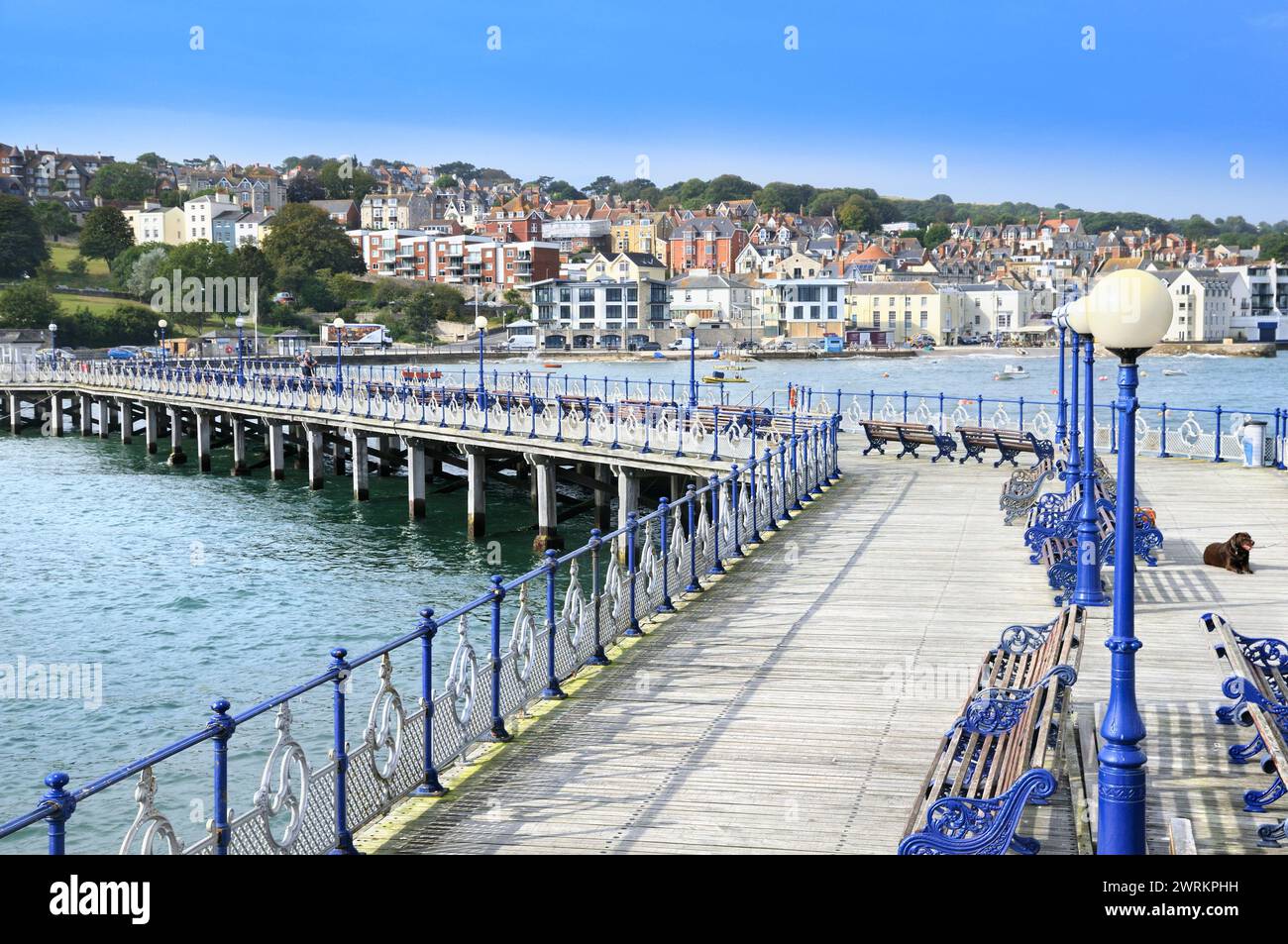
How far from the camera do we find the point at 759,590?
14.6 m

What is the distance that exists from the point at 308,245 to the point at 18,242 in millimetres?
31760

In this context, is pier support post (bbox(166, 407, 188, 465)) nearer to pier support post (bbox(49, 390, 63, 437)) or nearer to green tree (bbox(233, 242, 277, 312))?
pier support post (bbox(49, 390, 63, 437))

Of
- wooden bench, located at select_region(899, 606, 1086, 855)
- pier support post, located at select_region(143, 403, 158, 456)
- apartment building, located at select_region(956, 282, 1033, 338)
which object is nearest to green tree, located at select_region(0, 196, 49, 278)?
pier support post, located at select_region(143, 403, 158, 456)

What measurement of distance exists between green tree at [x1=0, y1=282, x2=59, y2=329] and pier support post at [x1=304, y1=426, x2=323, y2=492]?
90630 millimetres

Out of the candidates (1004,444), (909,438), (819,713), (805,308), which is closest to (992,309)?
(805,308)

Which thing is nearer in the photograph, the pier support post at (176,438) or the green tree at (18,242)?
the pier support post at (176,438)

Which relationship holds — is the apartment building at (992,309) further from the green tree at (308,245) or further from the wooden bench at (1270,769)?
the wooden bench at (1270,769)

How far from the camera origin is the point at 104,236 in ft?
552

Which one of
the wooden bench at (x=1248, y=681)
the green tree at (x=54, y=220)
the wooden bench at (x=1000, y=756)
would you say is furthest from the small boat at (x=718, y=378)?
the green tree at (x=54, y=220)

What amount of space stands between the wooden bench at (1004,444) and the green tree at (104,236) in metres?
159

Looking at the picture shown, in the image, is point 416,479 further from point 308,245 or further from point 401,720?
point 308,245

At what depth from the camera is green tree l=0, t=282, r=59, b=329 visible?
123 m

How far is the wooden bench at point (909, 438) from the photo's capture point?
27.0 m

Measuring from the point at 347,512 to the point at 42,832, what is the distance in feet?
80.4
